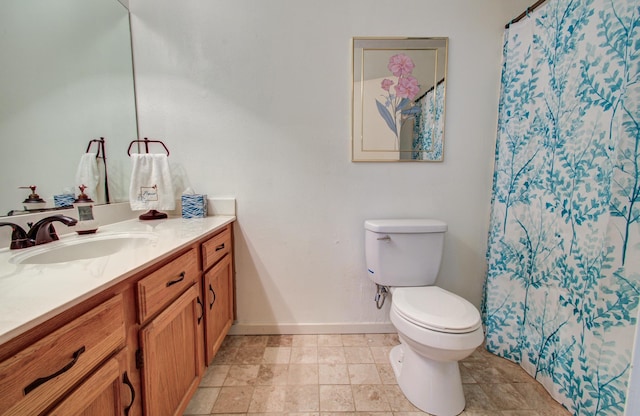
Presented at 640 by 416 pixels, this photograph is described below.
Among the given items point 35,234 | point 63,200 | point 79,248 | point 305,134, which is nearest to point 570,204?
point 305,134

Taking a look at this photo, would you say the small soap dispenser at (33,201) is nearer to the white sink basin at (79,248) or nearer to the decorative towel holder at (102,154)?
the white sink basin at (79,248)

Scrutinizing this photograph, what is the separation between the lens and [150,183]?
1.43m

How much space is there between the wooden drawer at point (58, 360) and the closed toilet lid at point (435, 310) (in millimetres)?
1057

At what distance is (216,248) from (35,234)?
0.65 meters

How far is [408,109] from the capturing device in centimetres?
153

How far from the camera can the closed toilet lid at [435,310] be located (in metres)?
1.03

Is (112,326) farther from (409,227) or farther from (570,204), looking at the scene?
(570,204)

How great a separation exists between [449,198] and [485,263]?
0.49m

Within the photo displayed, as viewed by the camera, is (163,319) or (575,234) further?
(575,234)

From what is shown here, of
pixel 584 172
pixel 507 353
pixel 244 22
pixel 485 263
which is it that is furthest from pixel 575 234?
pixel 244 22

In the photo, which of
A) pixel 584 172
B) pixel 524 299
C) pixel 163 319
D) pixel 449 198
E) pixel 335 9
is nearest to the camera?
pixel 163 319

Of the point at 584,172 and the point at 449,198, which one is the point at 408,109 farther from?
the point at 584,172

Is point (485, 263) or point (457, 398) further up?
point (485, 263)

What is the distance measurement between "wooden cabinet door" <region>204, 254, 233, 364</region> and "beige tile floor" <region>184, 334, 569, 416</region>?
0.18m
